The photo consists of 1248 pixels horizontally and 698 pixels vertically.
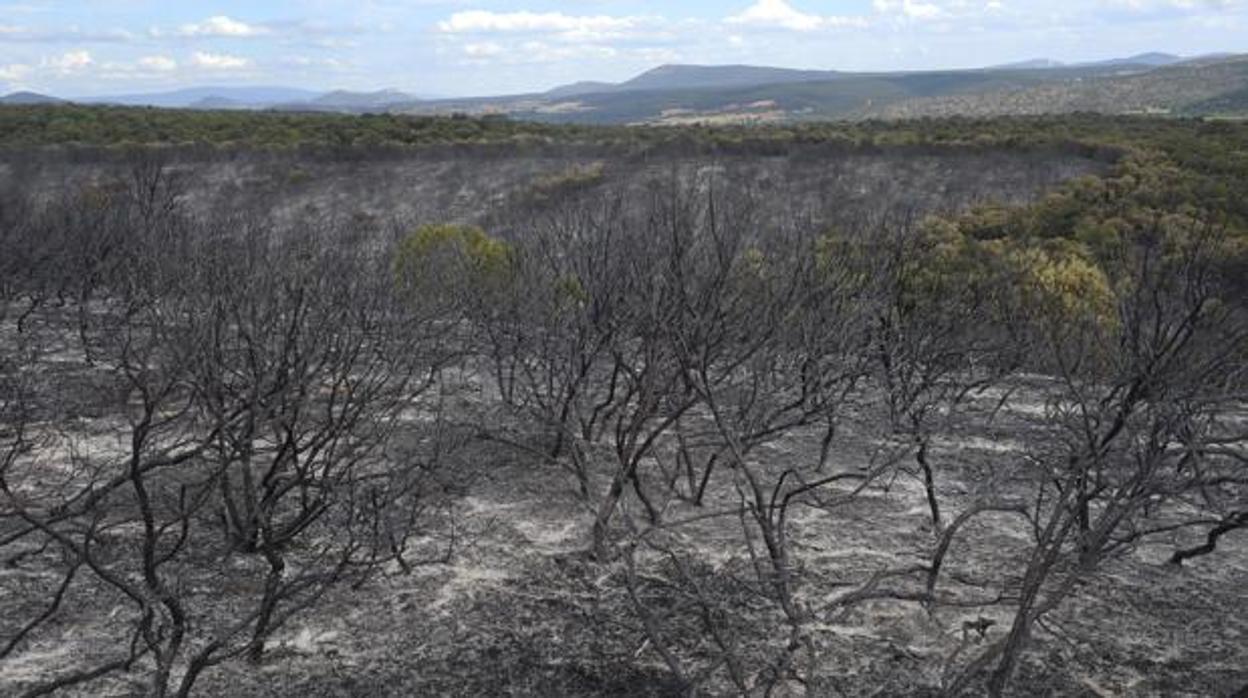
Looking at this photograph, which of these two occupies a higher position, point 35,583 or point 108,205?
point 108,205

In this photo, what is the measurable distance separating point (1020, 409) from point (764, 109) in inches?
6103

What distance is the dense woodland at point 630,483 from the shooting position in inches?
Answer: 300

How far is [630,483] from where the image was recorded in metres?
13.4

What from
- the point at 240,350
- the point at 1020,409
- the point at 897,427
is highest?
the point at 240,350

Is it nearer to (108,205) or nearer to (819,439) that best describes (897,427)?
(819,439)

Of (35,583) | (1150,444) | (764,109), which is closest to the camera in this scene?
(1150,444)

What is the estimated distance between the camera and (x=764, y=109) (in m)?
166

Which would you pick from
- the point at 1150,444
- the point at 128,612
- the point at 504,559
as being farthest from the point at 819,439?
the point at 128,612

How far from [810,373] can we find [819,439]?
4183 mm

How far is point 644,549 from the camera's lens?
36.2 feet

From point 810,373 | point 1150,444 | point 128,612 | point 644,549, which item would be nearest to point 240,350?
point 128,612

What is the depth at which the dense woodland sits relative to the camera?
762 centimetres

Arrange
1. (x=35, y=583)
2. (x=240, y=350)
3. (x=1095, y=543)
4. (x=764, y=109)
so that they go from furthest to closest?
(x=764, y=109), (x=35, y=583), (x=240, y=350), (x=1095, y=543)

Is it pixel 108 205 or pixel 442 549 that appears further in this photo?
pixel 108 205
